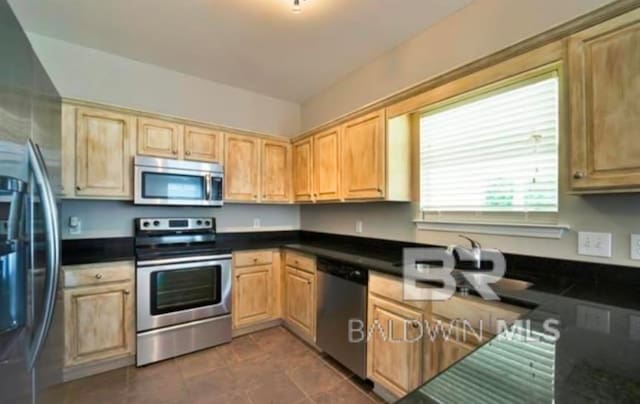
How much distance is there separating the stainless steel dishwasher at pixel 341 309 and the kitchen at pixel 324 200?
0.02 m

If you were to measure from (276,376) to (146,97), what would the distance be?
2.93 m

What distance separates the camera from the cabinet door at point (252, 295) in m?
2.97

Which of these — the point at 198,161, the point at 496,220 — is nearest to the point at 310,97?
the point at 198,161

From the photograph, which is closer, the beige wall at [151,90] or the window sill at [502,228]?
the window sill at [502,228]

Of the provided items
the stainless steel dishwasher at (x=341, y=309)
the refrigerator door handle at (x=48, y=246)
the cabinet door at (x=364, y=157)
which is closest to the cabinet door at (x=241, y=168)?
the cabinet door at (x=364, y=157)

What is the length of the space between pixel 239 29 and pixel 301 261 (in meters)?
2.14

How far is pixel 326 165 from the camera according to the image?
3014 mm

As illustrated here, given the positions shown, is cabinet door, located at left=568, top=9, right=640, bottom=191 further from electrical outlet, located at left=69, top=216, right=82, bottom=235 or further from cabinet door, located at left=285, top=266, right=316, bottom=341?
electrical outlet, located at left=69, top=216, right=82, bottom=235

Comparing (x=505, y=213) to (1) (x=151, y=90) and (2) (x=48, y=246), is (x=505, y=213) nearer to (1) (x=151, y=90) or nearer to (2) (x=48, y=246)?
(2) (x=48, y=246)

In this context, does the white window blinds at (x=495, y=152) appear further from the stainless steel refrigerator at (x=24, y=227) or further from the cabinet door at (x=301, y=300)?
the stainless steel refrigerator at (x=24, y=227)

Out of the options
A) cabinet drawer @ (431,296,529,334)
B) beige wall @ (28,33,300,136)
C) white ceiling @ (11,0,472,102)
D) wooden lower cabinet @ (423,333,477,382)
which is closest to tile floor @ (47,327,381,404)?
wooden lower cabinet @ (423,333,477,382)

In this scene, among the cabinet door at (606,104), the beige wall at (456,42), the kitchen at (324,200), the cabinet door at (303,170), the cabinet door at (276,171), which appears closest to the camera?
the kitchen at (324,200)

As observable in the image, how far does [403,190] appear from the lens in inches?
97.7

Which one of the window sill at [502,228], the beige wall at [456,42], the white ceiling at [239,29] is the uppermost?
the white ceiling at [239,29]
